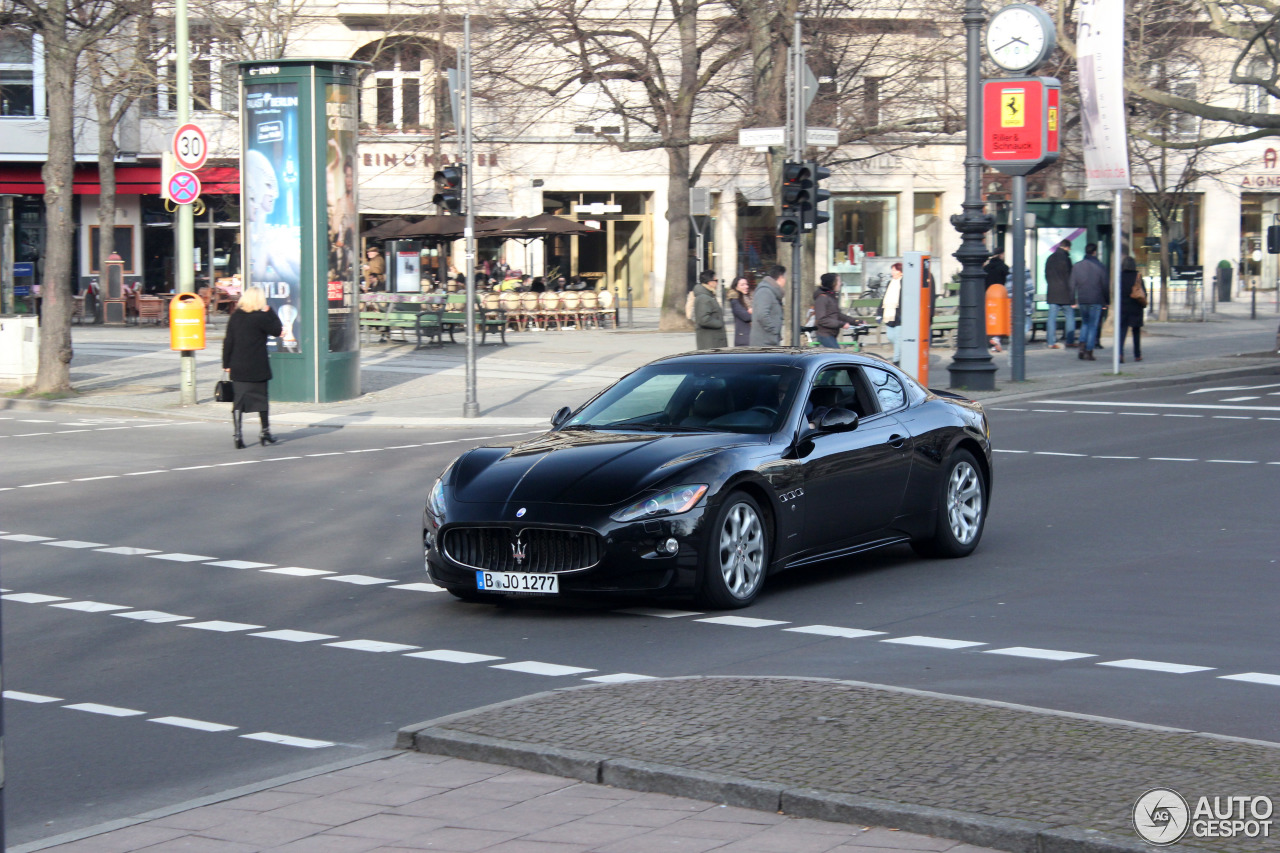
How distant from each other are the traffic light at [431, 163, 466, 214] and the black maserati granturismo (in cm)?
1182

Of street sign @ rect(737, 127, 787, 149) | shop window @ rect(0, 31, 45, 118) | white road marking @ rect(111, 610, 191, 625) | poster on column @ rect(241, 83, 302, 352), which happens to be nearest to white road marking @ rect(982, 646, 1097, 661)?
white road marking @ rect(111, 610, 191, 625)

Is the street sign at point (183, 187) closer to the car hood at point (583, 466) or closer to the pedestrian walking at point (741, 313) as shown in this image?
the pedestrian walking at point (741, 313)

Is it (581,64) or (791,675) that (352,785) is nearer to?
(791,675)

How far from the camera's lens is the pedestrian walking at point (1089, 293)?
28.0m

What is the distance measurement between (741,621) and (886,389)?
8.02ft

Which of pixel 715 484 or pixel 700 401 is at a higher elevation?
pixel 700 401

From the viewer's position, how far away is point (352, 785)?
5.44m

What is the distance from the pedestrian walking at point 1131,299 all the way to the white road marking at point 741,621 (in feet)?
67.3

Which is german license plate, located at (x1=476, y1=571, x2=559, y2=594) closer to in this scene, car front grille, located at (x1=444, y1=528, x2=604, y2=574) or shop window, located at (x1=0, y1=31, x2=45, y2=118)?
car front grille, located at (x1=444, y1=528, x2=604, y2=574)

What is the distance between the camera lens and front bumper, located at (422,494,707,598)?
27.1ft

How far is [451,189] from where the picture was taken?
856 inches

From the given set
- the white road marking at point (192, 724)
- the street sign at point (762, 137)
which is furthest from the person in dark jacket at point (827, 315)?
the white road marking at point (192, 724)
